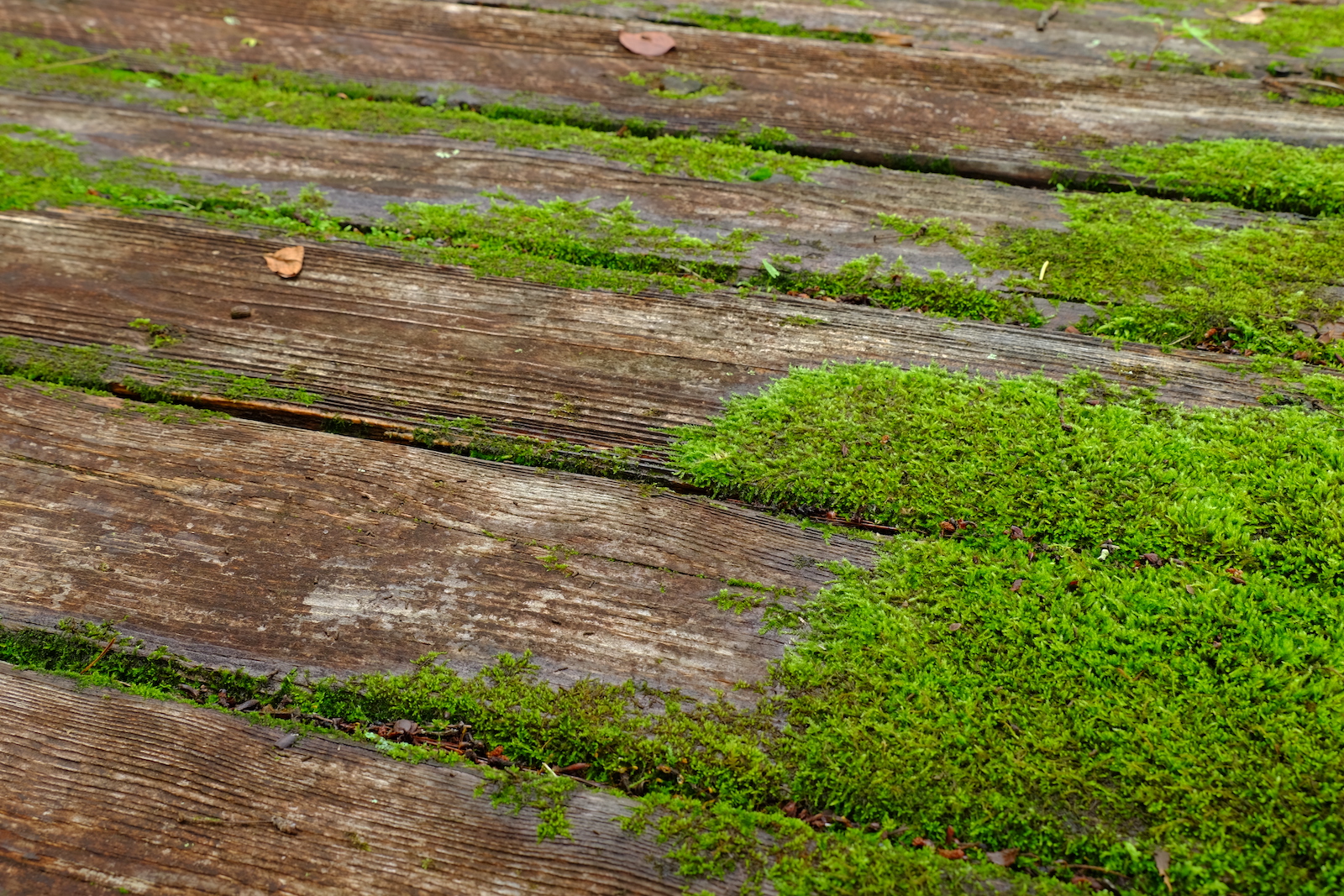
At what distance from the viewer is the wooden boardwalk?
1391 mm

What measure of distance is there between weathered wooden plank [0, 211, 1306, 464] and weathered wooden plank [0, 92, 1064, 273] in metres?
0.29

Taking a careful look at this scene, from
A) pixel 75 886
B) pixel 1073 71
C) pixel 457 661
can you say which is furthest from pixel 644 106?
pixel 75 886

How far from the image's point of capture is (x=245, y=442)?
1.93m

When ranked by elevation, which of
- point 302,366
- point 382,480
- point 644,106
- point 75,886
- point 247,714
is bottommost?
point 75,886

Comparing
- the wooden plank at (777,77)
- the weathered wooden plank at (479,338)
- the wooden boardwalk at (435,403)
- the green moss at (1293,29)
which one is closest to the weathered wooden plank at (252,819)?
the wooden boardwalk at (435,403)

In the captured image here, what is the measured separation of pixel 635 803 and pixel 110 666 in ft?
3.49

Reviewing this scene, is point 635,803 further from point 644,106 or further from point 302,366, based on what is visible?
point 644,106

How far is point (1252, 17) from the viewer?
3.12m

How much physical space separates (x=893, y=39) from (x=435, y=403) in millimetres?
2352

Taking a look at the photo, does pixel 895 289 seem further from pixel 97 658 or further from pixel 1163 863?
pixel 97 658

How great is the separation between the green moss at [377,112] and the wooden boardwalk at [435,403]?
0.07m

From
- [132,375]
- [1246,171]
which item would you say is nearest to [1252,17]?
[1246,171]

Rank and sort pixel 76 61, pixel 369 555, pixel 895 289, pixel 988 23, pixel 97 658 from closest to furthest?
1. pixel 97 658
2. pixel 369 555
3. pixel 895 289
4. pixel 76 61
5. pixel 988 23

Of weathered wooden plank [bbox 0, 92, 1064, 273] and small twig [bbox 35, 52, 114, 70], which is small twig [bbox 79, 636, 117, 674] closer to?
weathered wooden plank [bbox 0, 92, 1064, 273]
